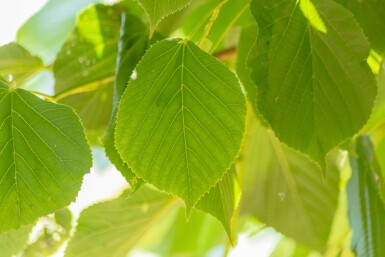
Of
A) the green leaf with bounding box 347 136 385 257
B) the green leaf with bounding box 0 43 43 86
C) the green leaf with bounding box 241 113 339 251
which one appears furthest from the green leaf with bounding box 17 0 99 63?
the green leaf with bounding box 347 136 385 257

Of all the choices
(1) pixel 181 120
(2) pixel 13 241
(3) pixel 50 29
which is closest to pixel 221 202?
(1) pixel 181 120

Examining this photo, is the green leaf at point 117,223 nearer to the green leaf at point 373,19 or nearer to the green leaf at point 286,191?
the green leaf at point 286,191

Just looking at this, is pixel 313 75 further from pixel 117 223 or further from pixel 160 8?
pixel 117 223

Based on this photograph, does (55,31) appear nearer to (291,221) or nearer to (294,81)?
(291,221)

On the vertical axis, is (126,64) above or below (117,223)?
above

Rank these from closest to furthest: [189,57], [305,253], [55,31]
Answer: [189,57] < [305,253] < [55,31]

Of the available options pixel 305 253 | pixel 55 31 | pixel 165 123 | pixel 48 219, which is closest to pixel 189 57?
pixel 165 123
